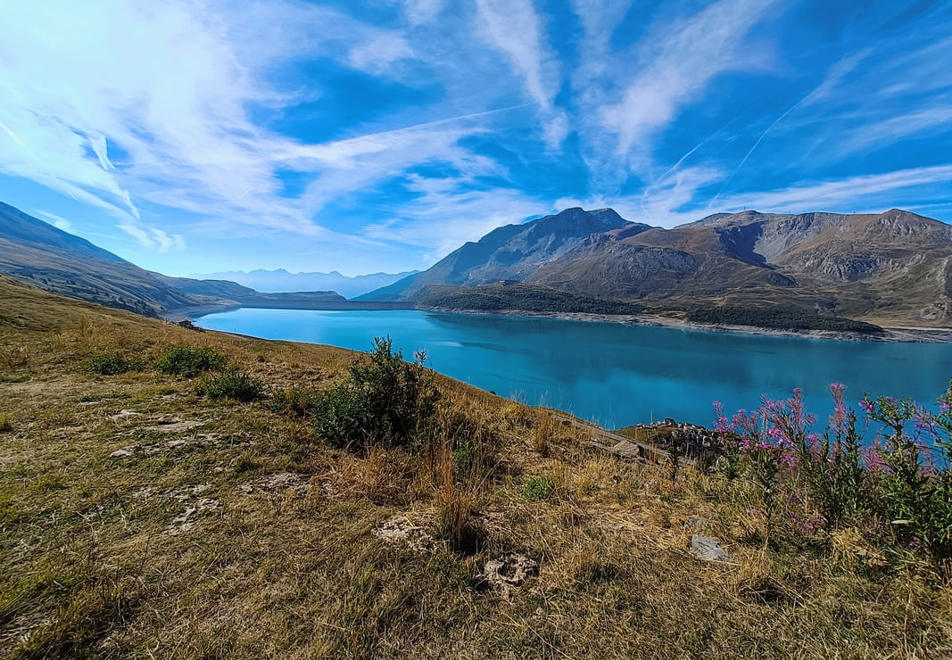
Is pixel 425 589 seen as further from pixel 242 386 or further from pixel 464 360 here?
pixel 464 360

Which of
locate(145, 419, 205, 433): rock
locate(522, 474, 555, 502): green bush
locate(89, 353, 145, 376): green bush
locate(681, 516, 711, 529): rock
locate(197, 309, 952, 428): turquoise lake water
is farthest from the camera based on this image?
locate(197, 309, 952, 428): turquoise lake water

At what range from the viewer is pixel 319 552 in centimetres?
290

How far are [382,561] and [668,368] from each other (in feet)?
296

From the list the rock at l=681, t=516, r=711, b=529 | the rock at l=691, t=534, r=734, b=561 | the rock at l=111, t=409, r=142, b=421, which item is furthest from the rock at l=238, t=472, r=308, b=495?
the rock at l=681, t=516, r=711, b=529

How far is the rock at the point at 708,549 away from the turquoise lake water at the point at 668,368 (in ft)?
91.3

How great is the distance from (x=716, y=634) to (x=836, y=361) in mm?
121556

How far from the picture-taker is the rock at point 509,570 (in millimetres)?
2897

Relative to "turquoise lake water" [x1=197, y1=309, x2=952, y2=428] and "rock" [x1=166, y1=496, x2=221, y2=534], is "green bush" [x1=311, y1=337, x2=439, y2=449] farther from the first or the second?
"turquoise lake water" [x1=197, y1=309, x2=952, y2=428]

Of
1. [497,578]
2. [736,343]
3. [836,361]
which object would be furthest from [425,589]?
[736,343]

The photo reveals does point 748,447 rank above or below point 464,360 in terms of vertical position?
above

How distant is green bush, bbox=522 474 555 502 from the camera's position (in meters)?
4.23

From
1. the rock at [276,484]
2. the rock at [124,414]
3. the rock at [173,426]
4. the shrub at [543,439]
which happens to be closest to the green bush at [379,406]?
the rock at [276,484]

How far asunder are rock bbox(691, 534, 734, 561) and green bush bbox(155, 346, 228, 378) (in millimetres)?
9046

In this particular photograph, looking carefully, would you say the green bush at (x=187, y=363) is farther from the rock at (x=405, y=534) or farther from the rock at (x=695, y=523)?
the rock at (x=695, y=523)
